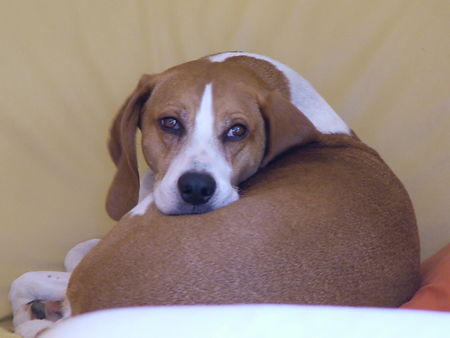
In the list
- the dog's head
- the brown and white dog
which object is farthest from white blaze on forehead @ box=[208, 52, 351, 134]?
the dog's head

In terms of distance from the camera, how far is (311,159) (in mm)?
2205

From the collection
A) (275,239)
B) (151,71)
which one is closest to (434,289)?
(275,239)

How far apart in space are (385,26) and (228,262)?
1693 mm

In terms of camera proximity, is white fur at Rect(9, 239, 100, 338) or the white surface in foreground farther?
white fur at Rect(9, 239, 100, 338)

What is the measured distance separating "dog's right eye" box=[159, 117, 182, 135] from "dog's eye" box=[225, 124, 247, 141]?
0.16 metres

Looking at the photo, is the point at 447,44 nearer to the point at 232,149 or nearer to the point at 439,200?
the point at 439,200

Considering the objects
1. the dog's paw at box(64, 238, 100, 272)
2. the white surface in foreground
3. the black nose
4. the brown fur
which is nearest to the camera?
the white surface in foreground

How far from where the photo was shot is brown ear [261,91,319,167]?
7.25 ft

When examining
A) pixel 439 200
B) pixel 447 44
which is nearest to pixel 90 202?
pixel 439 200

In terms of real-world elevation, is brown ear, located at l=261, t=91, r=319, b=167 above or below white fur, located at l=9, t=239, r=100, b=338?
above

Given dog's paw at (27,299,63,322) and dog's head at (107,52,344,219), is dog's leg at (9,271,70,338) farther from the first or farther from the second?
dog's head at (107,52,344,219)

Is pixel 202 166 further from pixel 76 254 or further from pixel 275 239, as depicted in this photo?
pixel 76 254

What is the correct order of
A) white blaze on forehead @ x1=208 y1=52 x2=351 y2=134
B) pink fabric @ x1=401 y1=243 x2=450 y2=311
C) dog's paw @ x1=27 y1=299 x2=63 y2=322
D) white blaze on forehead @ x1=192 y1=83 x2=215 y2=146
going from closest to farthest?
pink fabric @ x1=401 y1=243 x2=450 y2=311 → white blaze on forehead @ x1=192 y1=83 x2=215 y2=146 → dog's paw @ x1=27 y1=299 x2=63 y2=322 → white blaze on forehead @ x1=208 y1=52 x2=351 y2=134

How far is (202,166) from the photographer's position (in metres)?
2.02
